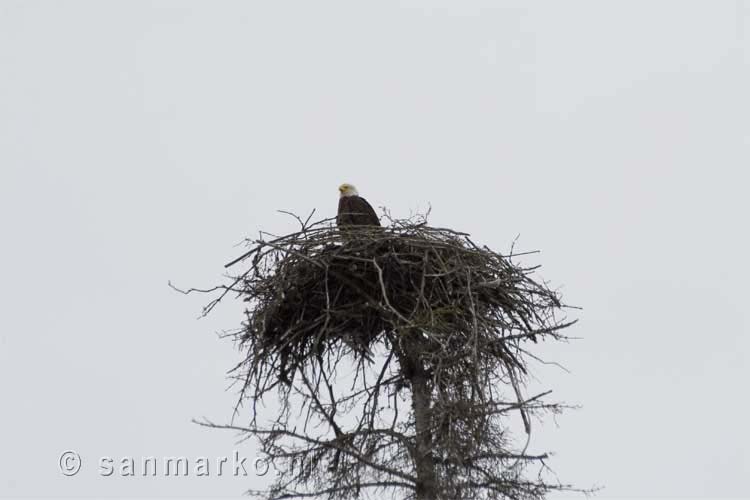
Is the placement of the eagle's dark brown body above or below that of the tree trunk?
above

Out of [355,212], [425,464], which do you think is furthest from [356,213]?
[425,464]

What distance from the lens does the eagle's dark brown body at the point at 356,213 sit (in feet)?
37.0

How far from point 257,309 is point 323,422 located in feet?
3.54

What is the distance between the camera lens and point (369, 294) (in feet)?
30.1

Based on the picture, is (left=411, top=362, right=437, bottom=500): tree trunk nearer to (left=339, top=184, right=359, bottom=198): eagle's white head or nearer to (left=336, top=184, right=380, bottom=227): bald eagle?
(left=336, top=184, right=380, bottom=227): bald eagle

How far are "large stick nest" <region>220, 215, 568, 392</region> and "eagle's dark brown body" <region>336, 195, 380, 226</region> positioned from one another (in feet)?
5.79

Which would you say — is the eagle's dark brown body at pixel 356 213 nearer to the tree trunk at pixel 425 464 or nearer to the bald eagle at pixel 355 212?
the bald eagle at pixel 355 212

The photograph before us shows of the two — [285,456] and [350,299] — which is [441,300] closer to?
[350,299]

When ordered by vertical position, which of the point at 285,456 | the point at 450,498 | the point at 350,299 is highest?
the point at 350,299

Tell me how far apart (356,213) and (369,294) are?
7.35ft

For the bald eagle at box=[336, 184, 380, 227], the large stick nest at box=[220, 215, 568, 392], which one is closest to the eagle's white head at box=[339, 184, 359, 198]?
the bald eagle at box=[336, 184, 380, 227]

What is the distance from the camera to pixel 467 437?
7.87m

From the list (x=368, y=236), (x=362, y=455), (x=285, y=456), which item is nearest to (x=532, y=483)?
(x=362, y=455)

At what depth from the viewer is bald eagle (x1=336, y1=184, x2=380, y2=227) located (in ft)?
37.0
